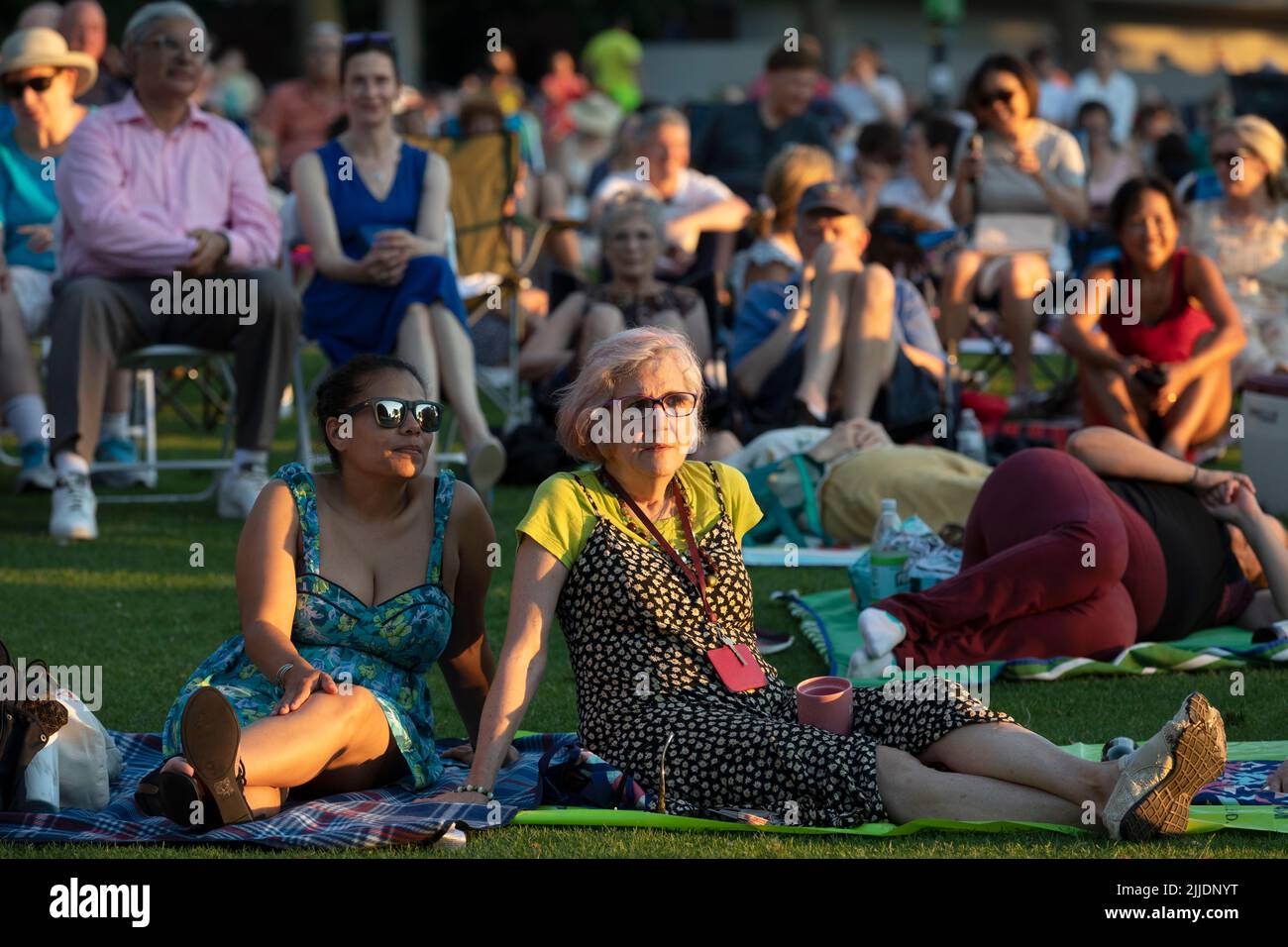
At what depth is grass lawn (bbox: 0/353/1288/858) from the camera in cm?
392

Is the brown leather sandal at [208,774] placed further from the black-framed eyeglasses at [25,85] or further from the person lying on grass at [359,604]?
the black-framed eyeglasses at [25,85]

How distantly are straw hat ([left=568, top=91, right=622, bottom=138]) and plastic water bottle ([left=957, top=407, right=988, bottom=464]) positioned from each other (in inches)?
418

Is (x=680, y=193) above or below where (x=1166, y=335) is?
above

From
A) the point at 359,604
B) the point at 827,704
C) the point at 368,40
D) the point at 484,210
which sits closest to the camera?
the point at 827,704

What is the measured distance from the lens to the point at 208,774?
393 cm

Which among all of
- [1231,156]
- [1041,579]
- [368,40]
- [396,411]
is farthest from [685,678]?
[1231,156]

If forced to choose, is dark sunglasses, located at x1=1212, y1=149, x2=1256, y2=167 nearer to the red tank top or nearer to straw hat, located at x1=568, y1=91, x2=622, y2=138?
the red tank top

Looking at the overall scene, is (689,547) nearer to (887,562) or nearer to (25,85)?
(887,562)

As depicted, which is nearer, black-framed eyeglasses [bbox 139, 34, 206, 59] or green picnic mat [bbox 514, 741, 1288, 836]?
green picnic mat [bbox 514, 741, 1288, 836]

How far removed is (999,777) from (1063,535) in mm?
1490

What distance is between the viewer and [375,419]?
4406 millimetres

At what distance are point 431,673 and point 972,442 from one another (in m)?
3.56

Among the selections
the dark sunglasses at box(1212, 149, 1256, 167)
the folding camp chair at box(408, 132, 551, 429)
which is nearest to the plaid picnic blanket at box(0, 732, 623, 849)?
the folding camp chair at box(408, 132, 551, 429)

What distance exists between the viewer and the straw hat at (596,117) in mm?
18906
